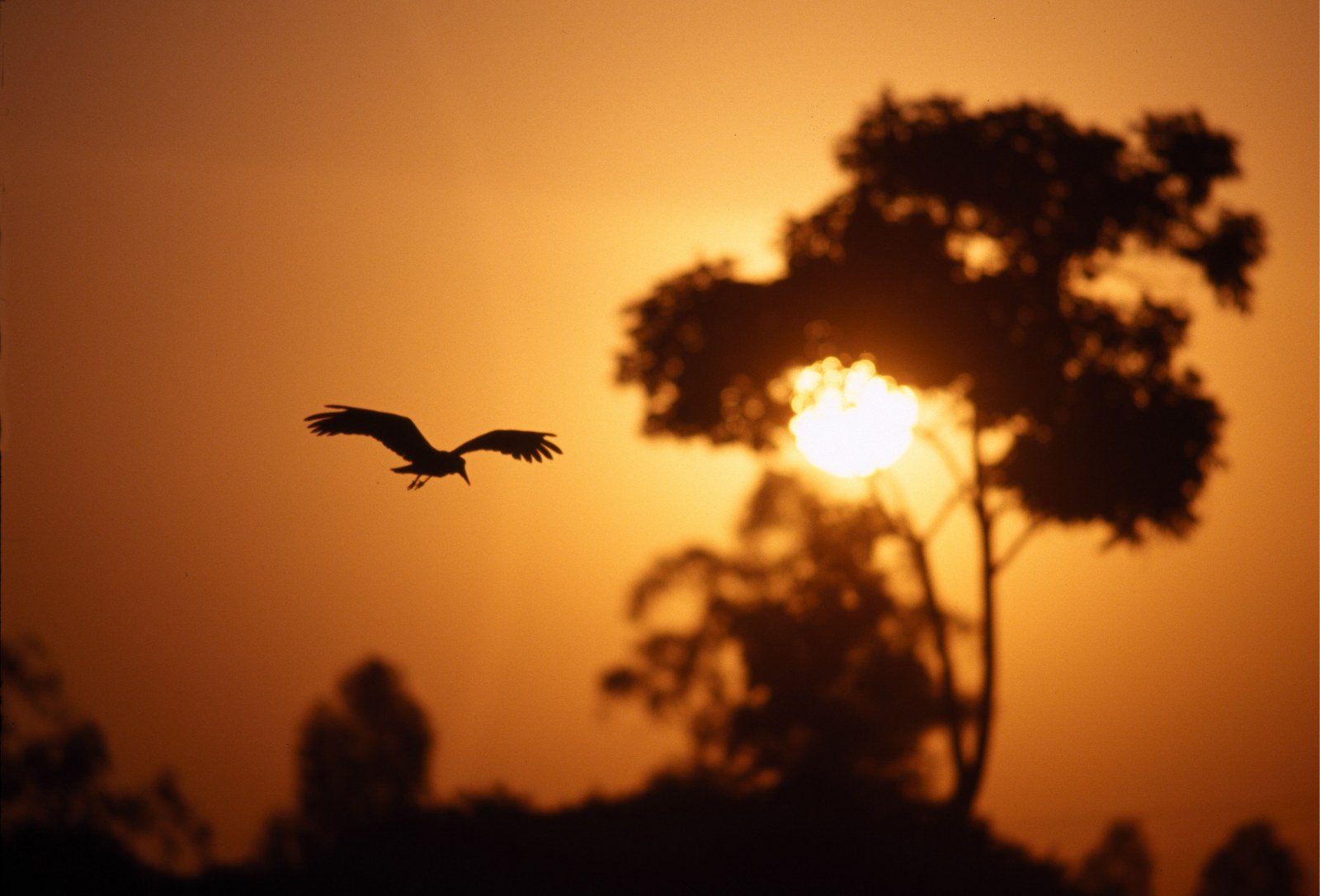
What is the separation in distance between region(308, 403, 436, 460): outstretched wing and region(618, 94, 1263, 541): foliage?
8.38 metres

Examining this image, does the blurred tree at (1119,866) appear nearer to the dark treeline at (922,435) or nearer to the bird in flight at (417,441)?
the dark treeline at (922,435)

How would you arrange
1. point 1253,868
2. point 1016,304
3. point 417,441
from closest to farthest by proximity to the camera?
1. point 417,441
2. point 1016,304
3. point 1253,868

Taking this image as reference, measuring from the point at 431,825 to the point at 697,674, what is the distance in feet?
20.8

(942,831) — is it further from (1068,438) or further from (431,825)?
(431,825)

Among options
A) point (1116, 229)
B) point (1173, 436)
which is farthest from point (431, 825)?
point (1116, 229)

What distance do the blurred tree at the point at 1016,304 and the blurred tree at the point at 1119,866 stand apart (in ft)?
6.01

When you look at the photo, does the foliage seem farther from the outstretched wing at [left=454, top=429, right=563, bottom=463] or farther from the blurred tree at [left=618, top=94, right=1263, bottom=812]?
the outstretched wing at [left=454, top=429, right=563, bottom=463]

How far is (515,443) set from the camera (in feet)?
34.2

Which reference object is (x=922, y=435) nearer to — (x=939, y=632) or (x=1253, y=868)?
(x=939, y=632)

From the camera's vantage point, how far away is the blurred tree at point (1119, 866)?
17.0 m

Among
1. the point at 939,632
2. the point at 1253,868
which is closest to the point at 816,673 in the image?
the point at 939,632

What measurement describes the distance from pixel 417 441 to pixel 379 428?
Answer: 1.40ft

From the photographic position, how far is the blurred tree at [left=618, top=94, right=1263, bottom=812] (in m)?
17.3

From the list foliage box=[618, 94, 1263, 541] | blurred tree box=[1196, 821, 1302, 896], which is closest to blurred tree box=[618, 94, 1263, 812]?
foliage box=[618, 94, 1263, 541]
